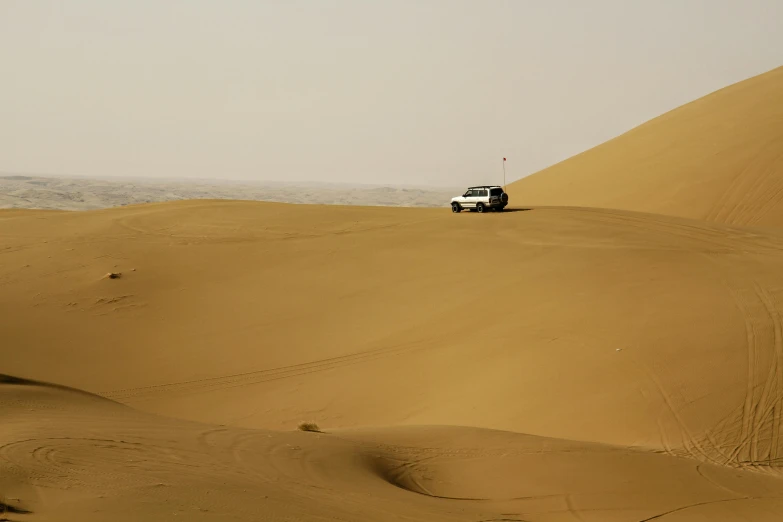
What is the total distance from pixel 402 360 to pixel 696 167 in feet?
89.6

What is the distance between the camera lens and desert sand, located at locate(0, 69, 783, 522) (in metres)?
8.54

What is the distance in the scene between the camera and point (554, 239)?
83.5ft

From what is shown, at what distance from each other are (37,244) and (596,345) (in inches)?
742

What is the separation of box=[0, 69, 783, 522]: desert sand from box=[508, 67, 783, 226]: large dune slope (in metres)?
0.70

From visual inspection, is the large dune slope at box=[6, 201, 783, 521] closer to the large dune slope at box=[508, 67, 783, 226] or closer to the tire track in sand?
the tire track in sand

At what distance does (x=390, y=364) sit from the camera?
18.2 m

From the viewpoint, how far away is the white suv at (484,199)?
107 feet

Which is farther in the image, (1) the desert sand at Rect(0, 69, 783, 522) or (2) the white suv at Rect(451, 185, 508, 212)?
(2) the white suv at Rect(451, 185, 508, 212)

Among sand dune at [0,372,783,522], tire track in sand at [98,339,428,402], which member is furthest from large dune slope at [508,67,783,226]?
sand dune at [0,372,783,522]

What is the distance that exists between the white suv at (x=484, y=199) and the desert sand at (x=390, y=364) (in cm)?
178

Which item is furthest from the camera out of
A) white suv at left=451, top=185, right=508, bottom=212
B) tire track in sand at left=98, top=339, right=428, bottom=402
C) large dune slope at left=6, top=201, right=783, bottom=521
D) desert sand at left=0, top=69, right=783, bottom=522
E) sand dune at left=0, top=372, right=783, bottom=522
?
white suv at left=451, top=185, right=508, bottom=212

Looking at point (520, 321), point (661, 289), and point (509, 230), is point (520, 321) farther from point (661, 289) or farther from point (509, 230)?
point (509, 230)

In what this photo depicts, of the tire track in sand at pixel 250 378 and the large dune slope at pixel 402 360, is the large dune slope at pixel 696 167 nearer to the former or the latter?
the large dune slope at pixel 402 360

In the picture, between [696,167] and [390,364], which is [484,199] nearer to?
[696,167]
